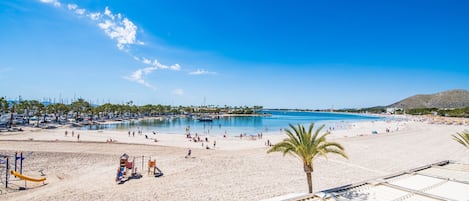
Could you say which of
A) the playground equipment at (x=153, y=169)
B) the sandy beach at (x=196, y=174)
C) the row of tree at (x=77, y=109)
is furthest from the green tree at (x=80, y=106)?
the playground equipment at (x=153, y=169)

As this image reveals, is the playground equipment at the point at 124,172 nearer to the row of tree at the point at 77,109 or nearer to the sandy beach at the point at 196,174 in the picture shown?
the sandy beach at the point at 196,174

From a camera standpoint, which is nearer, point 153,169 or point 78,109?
point 153,169

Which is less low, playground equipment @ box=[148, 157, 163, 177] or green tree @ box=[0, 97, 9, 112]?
green tree @ box=[0, 97, 9, 112]

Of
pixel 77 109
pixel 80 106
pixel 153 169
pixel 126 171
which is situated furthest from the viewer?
pixel 80 106

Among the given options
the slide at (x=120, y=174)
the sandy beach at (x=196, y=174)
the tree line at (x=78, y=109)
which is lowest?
the sandy beach at (x=196, y=174)

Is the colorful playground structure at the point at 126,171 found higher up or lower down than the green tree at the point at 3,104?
lower down

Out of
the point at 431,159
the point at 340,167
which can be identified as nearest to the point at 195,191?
the point at 340,167

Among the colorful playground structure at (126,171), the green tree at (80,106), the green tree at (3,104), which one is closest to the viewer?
the colorful playground structure at (126,171)

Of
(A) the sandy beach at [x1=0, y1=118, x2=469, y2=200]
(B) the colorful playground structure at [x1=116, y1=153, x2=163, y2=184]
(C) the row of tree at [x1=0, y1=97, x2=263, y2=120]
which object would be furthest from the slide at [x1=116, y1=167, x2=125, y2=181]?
(C) the row of tree at [x1=0, y1=97, x2=263, y2=120]

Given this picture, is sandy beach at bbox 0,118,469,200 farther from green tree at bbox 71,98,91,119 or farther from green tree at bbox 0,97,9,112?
green tree at bbox 71,98,91,119

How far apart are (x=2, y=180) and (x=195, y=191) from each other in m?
13.7

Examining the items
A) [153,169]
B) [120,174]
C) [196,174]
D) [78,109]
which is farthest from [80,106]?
[196,174]

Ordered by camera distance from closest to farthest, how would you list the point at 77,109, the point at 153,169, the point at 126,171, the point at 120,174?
the point at 120,174 → the point at 126,171 → the point at 153,169 → the point at 77,109

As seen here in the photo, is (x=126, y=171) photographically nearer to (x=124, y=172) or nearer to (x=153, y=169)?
(x=124, y=172)
